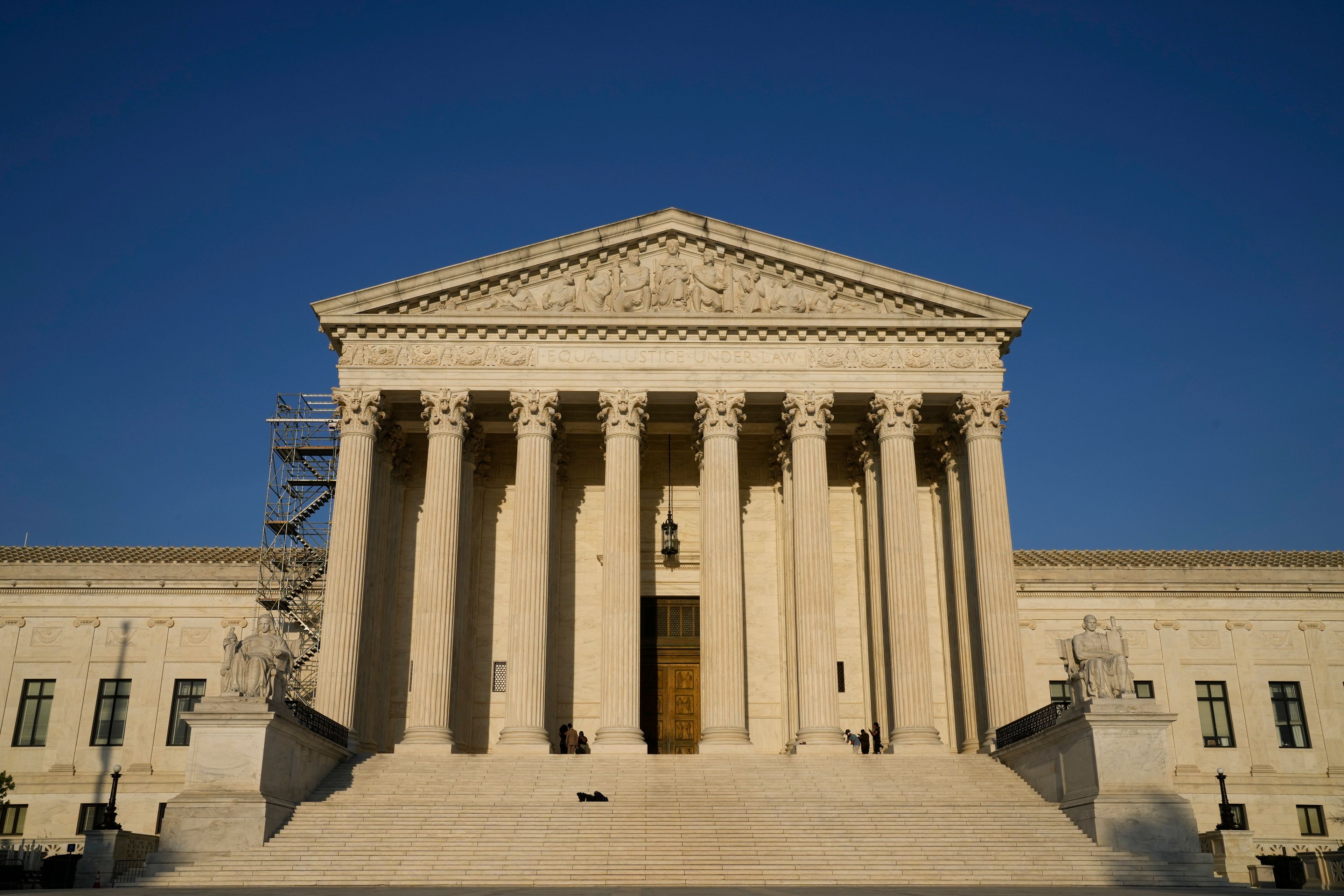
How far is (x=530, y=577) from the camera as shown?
1319 inches

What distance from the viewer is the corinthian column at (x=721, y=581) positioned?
32781 millimetres

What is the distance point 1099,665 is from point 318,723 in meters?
18.4

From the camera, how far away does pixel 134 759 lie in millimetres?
39938

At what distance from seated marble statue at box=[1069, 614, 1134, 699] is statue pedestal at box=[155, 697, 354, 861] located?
17.8m

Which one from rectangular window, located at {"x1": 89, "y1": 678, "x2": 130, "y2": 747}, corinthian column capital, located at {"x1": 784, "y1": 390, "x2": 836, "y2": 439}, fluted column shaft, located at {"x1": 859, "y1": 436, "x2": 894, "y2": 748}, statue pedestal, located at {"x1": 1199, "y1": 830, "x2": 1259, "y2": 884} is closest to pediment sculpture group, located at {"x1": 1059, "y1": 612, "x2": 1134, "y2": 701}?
statue pedestal, located at {"x1": 1199, "y1": 830, "x2": 1259, "y2": 884}

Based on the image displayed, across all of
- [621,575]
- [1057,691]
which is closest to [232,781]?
[621,575]

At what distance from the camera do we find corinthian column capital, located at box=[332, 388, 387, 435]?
1363 inches

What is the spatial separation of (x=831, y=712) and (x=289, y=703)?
46.9ft

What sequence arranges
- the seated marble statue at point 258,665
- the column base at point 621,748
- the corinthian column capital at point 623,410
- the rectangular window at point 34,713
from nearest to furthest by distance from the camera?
the seated marble statue at point 258,665 → the column base at point 621,748 → the corinthian column capital at point 623,410 → the rectangular window at point 34,713

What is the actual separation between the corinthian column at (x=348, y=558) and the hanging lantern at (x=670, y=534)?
9.35 m

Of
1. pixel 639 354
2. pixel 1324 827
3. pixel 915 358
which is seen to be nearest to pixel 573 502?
pixel 639 354

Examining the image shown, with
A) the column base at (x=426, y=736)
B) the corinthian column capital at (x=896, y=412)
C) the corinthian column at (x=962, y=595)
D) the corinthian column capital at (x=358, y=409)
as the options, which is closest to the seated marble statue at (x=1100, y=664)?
the corinthian column at (x=962, y=595)

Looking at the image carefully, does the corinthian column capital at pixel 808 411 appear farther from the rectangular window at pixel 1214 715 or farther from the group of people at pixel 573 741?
the rectangular window at pixel 1214 715

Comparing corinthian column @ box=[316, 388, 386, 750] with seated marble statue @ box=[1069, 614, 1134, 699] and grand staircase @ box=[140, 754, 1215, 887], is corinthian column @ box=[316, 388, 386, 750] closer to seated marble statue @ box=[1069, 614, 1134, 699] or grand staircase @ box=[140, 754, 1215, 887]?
grand staircase @ box=[140, 754, 1215, 887]
